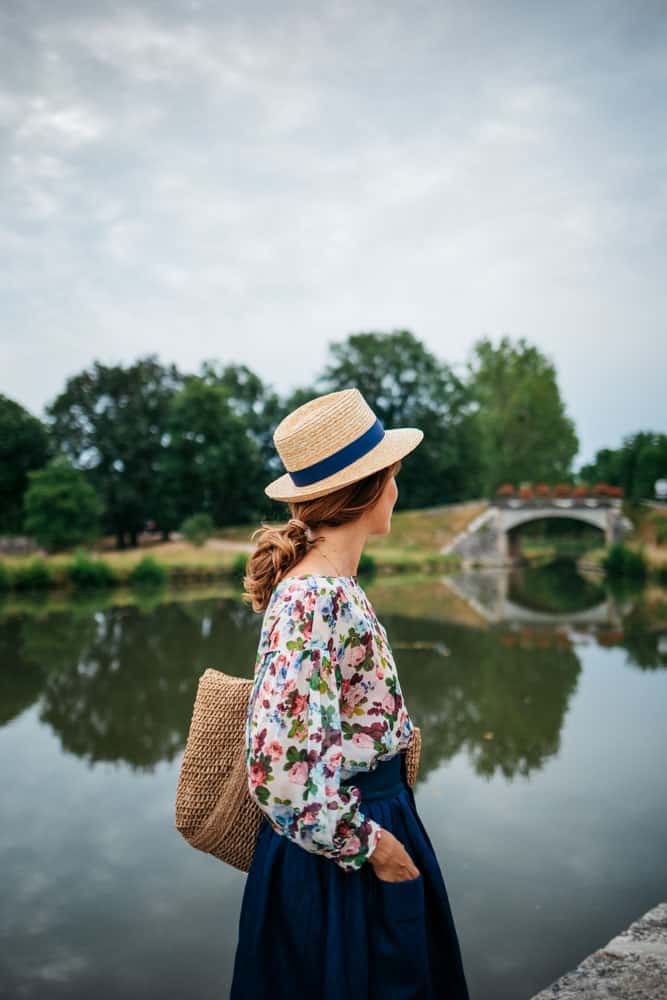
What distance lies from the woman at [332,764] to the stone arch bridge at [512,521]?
26.2 metres

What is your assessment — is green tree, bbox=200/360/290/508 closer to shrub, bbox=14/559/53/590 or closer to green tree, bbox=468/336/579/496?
green tree, bbox=468/336/579/496

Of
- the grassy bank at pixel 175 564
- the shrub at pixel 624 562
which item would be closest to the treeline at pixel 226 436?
the grassy bank at pixel 175 564

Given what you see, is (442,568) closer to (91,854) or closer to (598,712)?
(598,712)

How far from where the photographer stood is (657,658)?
9.72m

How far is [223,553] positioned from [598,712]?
17409 mm

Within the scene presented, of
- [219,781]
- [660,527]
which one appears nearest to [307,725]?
[219,781]

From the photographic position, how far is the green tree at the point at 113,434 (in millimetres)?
30891

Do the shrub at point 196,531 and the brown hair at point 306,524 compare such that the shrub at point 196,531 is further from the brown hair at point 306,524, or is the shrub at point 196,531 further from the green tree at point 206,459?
the brown hair at point 306,524

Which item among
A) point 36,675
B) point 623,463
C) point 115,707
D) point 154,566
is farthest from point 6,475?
point 623,463

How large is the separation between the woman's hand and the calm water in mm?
202

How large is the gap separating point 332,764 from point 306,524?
49cm

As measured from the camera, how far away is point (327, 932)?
1.50 m

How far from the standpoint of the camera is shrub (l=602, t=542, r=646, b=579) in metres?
20.8

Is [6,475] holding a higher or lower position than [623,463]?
lower
